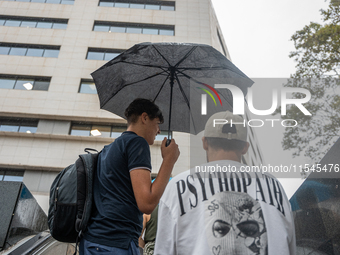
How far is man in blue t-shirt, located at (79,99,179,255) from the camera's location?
1.59 metres

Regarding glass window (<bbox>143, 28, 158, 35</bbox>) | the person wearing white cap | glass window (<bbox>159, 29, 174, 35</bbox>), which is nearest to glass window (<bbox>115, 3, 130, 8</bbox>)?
glass window (<bbox>143, 28, 158, 35</bbox>)

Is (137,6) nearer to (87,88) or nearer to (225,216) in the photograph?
(87,88)

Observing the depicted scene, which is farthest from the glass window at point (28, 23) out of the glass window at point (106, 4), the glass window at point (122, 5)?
the glass window at point (122, 5)

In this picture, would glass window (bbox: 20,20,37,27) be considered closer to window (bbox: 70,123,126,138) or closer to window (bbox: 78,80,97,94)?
window (bbox: 78,80,97,94)

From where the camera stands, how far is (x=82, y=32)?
20.4 metres

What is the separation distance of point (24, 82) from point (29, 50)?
298cm

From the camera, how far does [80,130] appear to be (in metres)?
17.5

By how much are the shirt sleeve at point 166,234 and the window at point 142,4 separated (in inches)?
914

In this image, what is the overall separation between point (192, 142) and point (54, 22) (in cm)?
1567

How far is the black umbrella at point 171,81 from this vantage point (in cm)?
285

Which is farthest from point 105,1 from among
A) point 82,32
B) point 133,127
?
point 133,127

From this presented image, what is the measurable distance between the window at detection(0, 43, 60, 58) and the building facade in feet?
0.24

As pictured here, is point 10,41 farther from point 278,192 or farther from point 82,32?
point 278,192

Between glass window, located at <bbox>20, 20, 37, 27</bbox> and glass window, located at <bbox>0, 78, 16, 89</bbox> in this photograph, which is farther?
glass window, located at <bbox>20, 20, 37, 27</bbox>
